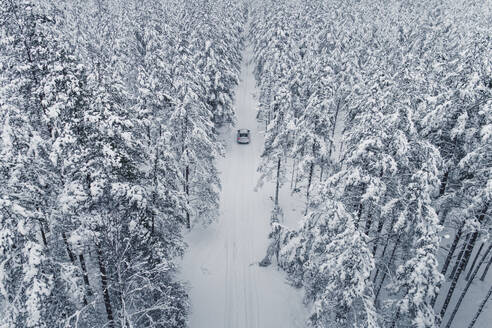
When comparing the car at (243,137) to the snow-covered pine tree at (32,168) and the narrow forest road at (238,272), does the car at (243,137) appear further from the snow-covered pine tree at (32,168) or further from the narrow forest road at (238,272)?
the snow-covered pine tree at (32,168)

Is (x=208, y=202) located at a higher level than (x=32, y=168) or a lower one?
lower

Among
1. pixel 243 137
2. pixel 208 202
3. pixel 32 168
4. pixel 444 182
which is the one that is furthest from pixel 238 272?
pixel 243 137

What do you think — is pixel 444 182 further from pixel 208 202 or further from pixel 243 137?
pixel 243 137

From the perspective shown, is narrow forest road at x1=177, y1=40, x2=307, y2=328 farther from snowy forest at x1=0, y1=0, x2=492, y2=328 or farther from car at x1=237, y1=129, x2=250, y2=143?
car at x1=237, y1=129, x2=250, y2=143

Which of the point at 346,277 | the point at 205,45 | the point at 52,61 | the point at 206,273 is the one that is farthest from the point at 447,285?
the point at 205,45

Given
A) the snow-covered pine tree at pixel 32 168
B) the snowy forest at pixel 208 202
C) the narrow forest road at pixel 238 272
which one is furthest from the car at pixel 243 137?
the snow-covered pine tree at pixel 32 168

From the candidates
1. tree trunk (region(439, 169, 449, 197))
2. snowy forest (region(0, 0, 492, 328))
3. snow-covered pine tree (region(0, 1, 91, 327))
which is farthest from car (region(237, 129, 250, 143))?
snow-covered pine tree (region(0, 1, 91, 327))

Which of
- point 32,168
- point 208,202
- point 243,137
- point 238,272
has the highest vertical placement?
point 32,168

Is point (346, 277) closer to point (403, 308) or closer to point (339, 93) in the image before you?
point (403, 308)
